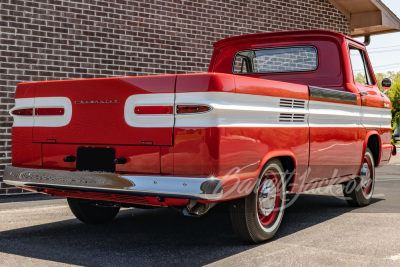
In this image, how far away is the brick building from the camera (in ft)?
27.1

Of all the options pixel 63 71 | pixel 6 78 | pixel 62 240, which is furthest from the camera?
pixel 63 71

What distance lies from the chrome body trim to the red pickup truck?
0.8 inches

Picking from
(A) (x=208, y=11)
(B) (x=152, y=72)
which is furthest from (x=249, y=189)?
(A) (x=208, y=11)

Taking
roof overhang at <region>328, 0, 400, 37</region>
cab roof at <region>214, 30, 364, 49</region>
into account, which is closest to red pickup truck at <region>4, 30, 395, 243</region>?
cab roof at <region>214, 30, 364, 49</region>

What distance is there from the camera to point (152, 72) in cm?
1005

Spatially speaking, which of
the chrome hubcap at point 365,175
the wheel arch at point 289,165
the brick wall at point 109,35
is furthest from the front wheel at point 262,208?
the brick wall at point 109,35

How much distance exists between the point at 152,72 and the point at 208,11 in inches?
75.5

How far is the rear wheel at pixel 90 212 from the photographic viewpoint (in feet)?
19.4

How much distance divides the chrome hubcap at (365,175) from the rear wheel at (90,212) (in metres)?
3.19

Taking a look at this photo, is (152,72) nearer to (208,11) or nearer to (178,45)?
(178,45)

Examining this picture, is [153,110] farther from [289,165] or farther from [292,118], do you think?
[289,165]

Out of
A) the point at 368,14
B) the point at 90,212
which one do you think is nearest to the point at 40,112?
the point at 90,212

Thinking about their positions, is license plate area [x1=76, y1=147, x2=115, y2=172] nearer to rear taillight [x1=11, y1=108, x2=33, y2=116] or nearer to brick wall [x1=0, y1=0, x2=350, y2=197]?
rear taillight [x1=11, y1=108, x2=33, y2=116]

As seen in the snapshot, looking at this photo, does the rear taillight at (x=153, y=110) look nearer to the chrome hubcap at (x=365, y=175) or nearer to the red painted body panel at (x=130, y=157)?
the red painted body panel at (x=130, y=157)
